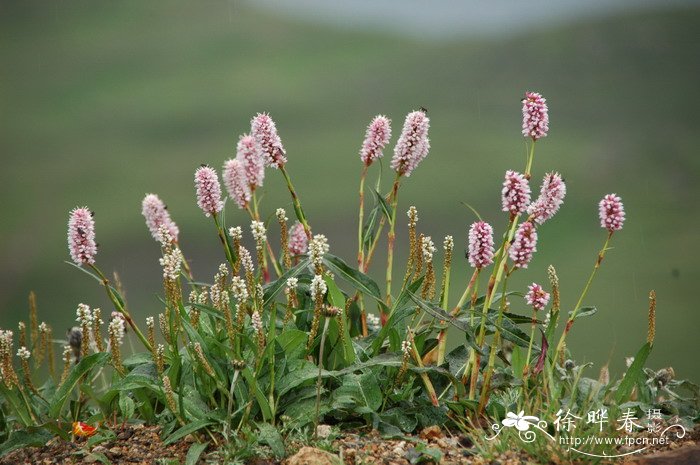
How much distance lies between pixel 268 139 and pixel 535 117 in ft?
4.15

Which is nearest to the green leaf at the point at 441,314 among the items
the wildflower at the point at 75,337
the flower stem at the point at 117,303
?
the flower stem at the point at 117,303

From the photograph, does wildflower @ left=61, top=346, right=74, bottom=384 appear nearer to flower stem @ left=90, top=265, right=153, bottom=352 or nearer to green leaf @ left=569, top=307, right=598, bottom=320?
flower stem @ left=90, top=265, right=153, bottom=352

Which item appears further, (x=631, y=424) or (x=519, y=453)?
(x=631, y=424)

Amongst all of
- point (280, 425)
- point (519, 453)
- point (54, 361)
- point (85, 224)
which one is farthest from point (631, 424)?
point (54, 361)

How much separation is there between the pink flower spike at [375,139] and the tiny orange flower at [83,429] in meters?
1.87

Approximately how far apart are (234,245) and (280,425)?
0.86m

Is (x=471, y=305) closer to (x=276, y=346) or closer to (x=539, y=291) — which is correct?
(x=539, y=291)

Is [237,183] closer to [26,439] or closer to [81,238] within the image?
[81,238]

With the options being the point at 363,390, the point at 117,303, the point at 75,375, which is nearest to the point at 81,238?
the point at 117,303

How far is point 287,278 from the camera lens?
388 cm

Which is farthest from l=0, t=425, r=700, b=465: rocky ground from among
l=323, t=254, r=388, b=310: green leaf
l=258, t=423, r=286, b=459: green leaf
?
l=323, t=254, r=388, b=310: green leaf

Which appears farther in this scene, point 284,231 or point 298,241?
point 298,241

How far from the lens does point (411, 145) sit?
4.02m

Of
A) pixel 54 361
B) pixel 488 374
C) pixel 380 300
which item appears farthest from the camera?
pixel 54 361
